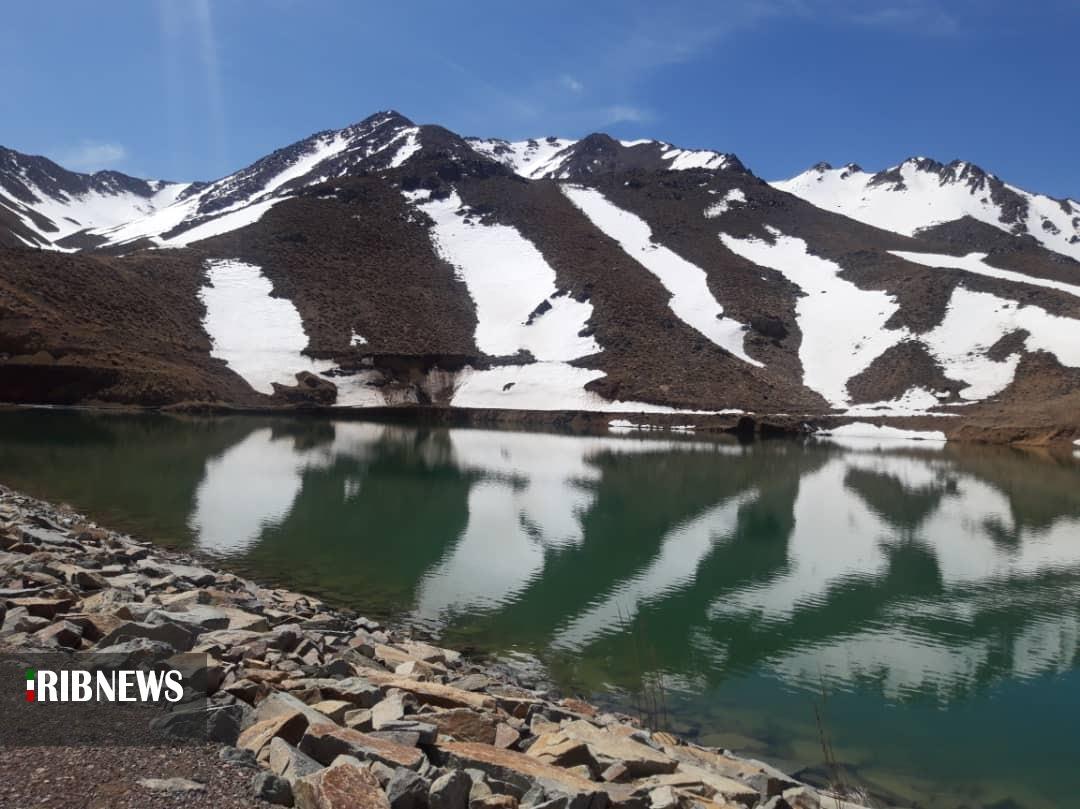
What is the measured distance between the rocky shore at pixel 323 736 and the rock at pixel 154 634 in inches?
0.6

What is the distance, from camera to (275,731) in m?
5.45

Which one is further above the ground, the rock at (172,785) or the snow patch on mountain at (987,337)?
the snow patch on mountain at (987,337)

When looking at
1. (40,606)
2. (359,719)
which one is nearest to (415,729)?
(359,719)

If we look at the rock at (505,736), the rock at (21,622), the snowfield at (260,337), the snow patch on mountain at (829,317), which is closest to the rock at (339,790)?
the rock at (505,736)

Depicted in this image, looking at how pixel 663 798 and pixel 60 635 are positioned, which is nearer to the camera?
pixel 663 798

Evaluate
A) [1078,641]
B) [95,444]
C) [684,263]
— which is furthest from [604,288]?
[1078,641]

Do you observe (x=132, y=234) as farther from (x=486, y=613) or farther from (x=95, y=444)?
(x=486, y=613)

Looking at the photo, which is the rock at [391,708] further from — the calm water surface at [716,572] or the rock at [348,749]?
the calm water surface at [716,572]

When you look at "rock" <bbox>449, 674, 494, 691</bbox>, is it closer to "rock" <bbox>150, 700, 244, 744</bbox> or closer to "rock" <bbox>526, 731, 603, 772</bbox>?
"rock" <bbox>526, 731, 603, 772</bbox>

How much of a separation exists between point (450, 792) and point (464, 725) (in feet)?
5.83

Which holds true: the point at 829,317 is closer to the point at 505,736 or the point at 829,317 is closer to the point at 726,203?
the point at 726,203

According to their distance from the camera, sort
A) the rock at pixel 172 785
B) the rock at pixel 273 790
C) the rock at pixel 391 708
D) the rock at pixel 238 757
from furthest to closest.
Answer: the rock at pixel 391 708 < the rock at pixel 238 757 < the rock at pixel 273 790 < the rock at pixel 172 785

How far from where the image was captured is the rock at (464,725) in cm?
655

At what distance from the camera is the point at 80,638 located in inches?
270
